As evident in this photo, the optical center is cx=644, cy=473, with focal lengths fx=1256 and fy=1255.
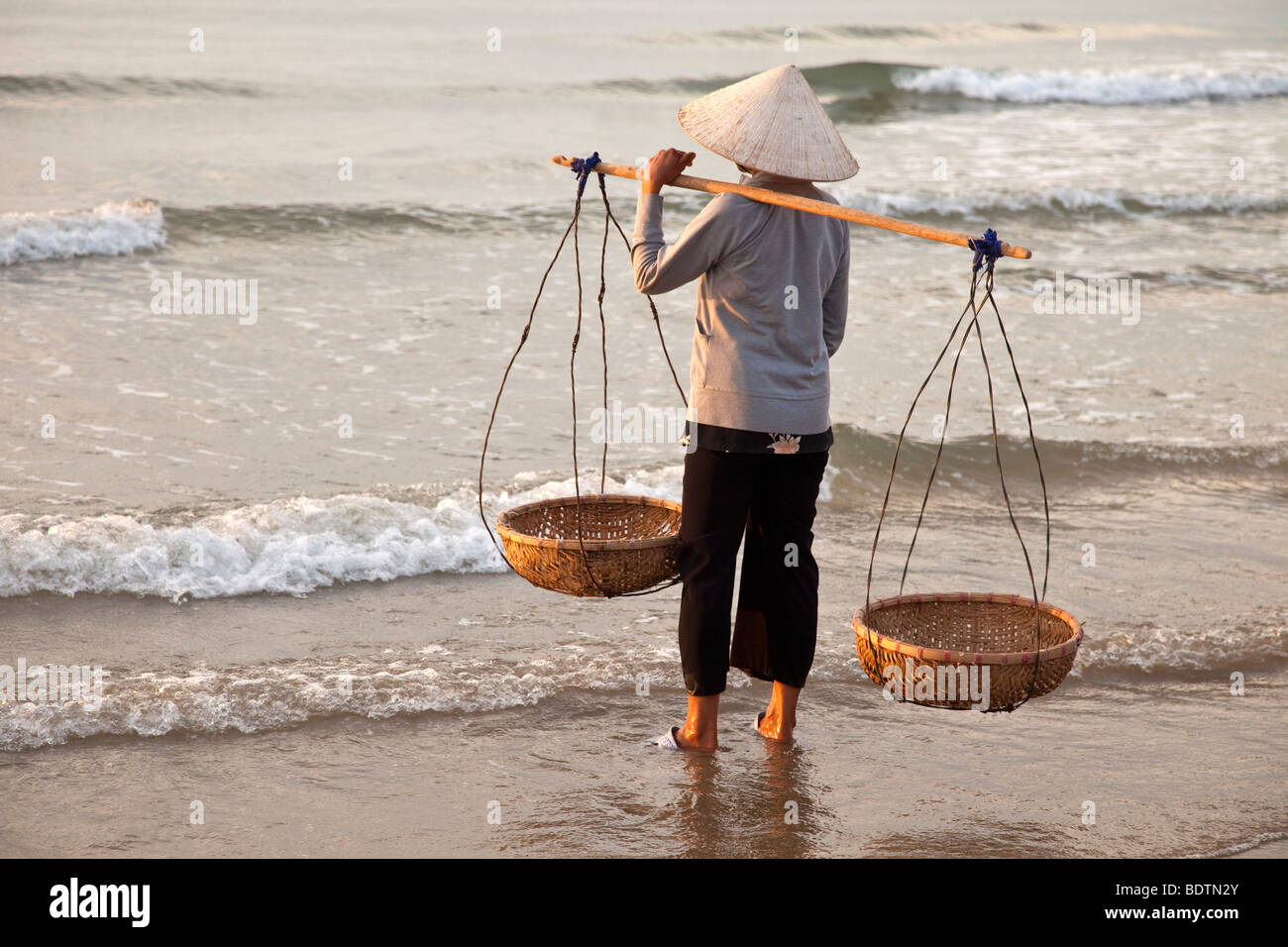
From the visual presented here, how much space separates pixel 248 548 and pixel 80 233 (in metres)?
5.98

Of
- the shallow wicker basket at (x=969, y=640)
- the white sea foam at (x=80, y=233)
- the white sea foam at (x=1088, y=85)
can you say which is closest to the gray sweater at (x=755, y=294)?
the shallow wicker basket at (x=969, y=640)

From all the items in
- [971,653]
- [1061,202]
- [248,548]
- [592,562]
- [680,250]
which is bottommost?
[248,548]

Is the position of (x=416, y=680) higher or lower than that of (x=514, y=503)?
lower

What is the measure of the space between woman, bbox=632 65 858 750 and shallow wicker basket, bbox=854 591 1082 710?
0.89ft

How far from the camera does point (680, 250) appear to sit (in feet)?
8.20

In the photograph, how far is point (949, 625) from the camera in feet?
10.0

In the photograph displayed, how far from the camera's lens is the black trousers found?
270 centimetres

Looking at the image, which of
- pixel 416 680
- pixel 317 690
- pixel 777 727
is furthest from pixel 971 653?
pixel 317 690

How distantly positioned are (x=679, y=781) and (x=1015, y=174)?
40.2 feet

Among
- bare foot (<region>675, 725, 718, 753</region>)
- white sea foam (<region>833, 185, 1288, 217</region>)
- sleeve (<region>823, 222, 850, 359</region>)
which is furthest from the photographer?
white sea foam (<region>833, 185, 1288, 217</region>)

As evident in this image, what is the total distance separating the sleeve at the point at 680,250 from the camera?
250cm

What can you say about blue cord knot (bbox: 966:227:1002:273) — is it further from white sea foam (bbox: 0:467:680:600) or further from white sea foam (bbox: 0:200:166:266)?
white sea foam (bbox: 0:200:166:266)

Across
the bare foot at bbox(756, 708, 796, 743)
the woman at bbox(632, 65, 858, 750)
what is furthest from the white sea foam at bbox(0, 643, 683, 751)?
the woman at bbox(632, 65, 858, 750)

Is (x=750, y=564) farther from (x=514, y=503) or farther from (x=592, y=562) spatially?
(x=514, y=503)
